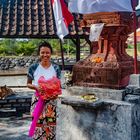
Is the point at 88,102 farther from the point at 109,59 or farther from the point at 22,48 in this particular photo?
the point at 22,48

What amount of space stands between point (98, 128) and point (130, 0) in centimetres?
194

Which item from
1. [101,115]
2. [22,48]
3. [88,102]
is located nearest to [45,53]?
[88,102]

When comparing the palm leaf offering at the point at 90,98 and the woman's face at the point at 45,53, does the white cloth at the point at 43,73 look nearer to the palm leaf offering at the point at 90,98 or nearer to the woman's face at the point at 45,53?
the woman's face at the point at 45,53

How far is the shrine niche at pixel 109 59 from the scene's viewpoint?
5.05m

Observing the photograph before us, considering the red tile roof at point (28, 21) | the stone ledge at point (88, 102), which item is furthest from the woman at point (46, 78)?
the red tile roof at point (28, 21)

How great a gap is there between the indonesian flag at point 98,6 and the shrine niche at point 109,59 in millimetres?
263

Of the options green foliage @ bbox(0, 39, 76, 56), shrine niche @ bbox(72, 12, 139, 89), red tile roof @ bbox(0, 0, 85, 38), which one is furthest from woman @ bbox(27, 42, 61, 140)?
green foliage @ bbox(0, 39, 76, 56)

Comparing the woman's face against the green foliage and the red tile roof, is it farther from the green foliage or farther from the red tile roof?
the green foliage

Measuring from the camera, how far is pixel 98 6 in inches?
193

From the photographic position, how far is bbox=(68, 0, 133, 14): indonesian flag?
478cm

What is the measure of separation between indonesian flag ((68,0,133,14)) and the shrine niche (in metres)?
0.26

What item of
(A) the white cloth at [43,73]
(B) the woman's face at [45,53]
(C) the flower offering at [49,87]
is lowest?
(C) the flower offering at [49,87]

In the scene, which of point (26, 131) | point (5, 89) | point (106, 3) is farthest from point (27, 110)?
point (106, 3)

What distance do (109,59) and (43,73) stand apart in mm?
1104
